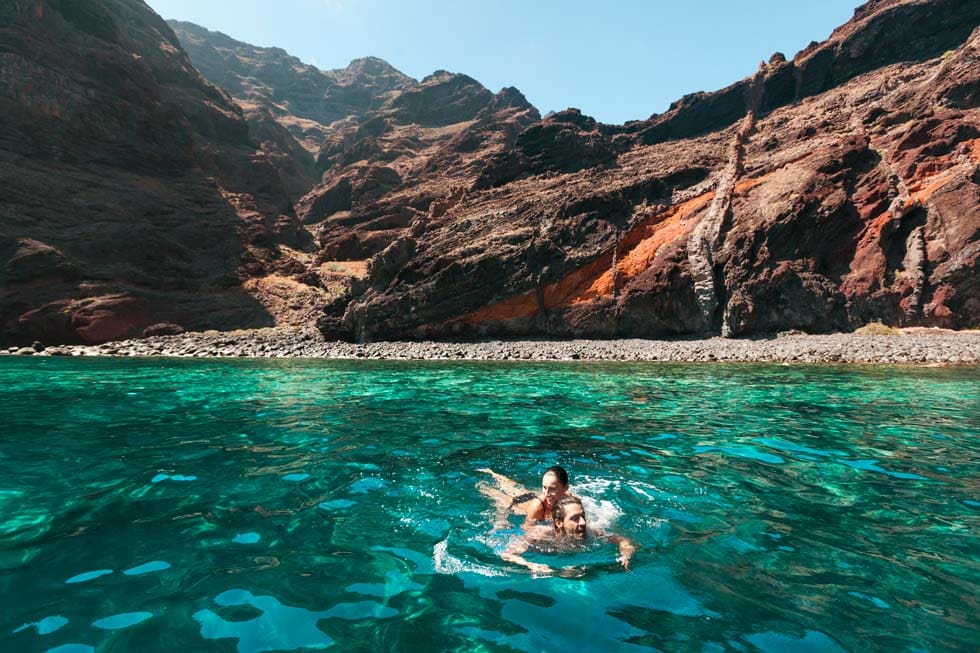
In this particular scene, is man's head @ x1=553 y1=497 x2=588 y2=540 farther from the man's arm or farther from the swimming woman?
the man's arm

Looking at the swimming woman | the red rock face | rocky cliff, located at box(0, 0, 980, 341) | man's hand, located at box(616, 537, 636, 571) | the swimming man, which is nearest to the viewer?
man's hand, located at box(616, 537, 636, 571)

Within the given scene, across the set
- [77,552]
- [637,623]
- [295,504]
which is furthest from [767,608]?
[77,552]

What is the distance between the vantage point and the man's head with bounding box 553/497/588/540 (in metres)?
4.64

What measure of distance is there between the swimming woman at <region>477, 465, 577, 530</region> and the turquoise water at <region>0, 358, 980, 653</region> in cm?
20

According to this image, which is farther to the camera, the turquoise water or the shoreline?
the shoreline

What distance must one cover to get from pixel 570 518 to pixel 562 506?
0.16m

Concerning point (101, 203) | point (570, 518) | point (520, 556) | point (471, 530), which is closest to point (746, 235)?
point (570, 518)

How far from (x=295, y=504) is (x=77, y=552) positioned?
193 centimetres

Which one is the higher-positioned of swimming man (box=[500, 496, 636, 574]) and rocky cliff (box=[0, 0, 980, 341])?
rocky cliff (box=[0, 0, 980, 341])

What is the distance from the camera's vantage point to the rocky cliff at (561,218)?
2622 cm

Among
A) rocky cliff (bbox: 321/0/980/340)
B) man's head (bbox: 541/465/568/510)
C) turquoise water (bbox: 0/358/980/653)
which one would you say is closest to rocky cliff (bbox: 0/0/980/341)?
rocky cliff (bbox: 321/0/980/340)

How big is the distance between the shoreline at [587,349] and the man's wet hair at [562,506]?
19.1 metres

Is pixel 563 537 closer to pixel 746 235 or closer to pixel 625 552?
pixel 625 552

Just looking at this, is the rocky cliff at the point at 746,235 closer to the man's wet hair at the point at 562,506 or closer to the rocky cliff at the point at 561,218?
the rocky cliff at the point at 561,218
